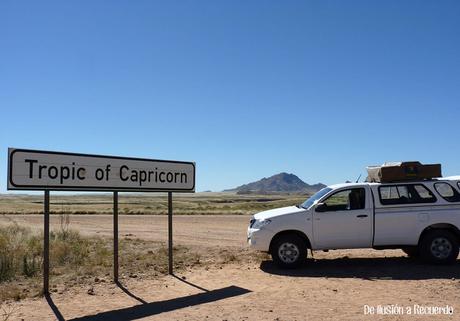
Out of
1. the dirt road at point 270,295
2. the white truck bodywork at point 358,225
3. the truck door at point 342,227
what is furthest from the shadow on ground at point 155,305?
the truck door at point 342,227

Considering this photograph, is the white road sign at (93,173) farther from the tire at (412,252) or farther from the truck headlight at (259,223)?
the tire at (412,252)

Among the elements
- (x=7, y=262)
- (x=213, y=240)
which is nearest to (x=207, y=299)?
(x=7, y=262)

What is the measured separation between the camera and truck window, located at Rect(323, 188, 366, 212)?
1131cm

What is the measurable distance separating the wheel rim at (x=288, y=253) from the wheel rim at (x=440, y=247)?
3.03 meters

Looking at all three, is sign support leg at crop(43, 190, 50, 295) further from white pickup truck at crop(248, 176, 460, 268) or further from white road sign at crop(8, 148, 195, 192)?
white pickup truck at crop(248, 176, 460, 268)

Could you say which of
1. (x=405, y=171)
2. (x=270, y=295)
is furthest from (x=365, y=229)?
(x=270, y=295)

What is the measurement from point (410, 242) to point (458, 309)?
379 cm

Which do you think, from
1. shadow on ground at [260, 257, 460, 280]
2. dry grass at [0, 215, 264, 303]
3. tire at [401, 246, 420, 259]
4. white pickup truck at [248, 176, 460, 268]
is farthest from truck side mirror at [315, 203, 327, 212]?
dry grass at [0, 215, 264, 303]

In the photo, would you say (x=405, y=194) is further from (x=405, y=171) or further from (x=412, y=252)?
(x=412, y=252)

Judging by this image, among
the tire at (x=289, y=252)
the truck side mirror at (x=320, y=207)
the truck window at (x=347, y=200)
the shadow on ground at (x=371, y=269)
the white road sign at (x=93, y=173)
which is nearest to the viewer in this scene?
the white road sign at (x=93, y=173)

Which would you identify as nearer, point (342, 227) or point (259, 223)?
point (342, 227)

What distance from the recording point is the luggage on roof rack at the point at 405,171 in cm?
1148

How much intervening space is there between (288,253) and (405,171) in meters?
3.30

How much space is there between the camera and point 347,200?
11.5 meters
